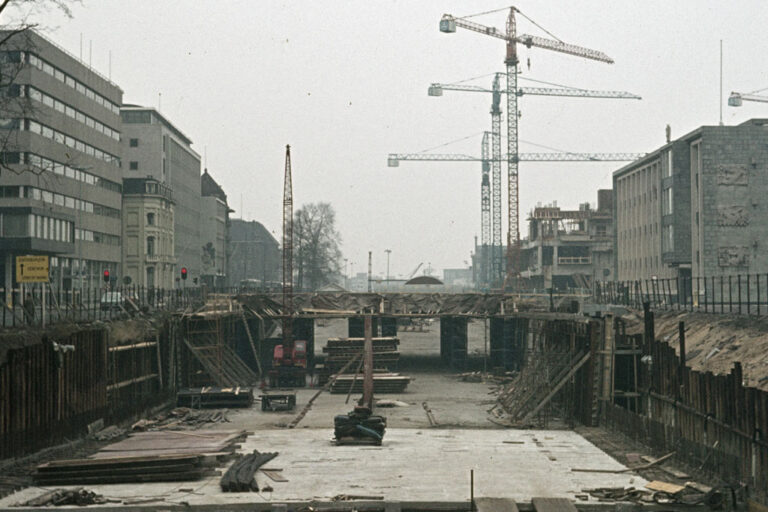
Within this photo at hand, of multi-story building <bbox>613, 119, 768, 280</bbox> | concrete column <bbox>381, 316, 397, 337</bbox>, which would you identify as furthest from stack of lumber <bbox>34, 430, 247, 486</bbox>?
multi-story building <bbox>613, 119, 768, 280</bbox>

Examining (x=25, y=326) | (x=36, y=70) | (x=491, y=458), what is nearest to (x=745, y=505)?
(x=491, y=458)

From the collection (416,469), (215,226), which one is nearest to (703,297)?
(416,469)

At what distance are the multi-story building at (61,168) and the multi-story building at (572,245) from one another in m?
71.0

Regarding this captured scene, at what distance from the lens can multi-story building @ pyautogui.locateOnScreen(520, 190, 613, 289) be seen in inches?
5413

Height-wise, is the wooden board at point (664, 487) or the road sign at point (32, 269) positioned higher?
the road sign at point (32, 269)

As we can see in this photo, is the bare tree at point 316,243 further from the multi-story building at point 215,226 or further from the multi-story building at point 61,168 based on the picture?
the multi-story building at point 61,168

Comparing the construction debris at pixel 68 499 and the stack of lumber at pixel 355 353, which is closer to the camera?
the construction debris at pixel 68 499

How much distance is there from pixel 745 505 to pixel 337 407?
2610 centimetres

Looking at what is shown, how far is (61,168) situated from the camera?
7488 cm

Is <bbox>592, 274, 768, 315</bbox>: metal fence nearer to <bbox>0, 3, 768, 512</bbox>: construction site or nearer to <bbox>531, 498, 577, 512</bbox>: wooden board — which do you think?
<bbox>0, 3, 768, 512</bbox>: construction site

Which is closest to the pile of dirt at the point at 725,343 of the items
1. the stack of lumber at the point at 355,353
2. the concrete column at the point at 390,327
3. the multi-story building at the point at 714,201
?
the stack of lumber at the point at 355,353

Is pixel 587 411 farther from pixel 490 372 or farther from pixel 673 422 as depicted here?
pixel 490 372

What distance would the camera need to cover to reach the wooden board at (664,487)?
885 inches

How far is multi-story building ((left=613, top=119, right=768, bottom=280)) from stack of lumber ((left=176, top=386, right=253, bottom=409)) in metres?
43.6
